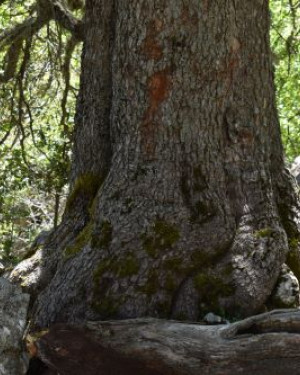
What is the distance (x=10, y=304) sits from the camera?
4.59m

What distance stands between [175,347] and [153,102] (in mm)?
1678

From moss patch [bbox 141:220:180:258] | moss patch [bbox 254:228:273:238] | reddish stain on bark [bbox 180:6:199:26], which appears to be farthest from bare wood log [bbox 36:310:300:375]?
reddish stain on bark [bbox 180:6:199:26]

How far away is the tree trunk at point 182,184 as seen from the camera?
4.56 metres

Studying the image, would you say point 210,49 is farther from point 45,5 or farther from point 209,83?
point 45,5

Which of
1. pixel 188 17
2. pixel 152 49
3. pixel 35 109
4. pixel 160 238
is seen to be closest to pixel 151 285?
pixel 160 238

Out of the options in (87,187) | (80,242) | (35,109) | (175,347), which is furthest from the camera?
(35,109)

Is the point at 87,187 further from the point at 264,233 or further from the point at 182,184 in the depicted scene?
the point at 264,233

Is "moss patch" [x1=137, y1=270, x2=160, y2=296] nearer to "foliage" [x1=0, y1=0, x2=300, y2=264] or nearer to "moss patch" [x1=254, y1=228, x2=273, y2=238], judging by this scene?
"foliage" [x1=0, y1=0, x2=300, y2=264]

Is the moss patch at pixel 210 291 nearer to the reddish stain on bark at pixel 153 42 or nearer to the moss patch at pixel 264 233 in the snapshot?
the moss patch at pixel 264 233

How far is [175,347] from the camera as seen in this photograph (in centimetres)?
411

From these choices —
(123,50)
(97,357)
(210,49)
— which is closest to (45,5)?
(123,50)

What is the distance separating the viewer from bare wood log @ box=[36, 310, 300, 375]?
4.04 m

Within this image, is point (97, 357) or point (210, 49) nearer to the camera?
point (97, 357)

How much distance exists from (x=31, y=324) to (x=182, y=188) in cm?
139
